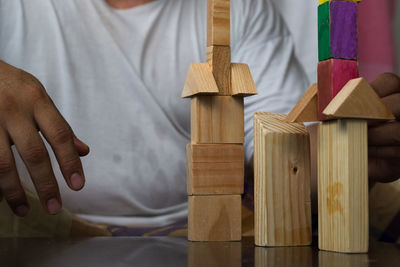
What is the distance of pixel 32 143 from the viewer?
2.60ft

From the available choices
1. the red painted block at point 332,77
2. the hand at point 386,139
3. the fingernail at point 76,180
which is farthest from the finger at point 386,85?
the fingernail at point 76,180

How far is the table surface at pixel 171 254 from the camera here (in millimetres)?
650

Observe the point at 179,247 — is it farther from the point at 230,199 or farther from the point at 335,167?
the point at 335,167

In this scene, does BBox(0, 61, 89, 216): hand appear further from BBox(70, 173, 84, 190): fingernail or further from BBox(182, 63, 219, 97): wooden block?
BBox(182, 63, 219, 97): wooden block

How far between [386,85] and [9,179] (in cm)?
67

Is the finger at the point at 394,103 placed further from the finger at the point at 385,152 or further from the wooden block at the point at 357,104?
the wooden block at the point at 357,104

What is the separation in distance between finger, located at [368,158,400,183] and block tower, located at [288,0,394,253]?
0.26 meters

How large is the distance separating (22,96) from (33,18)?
17.5 inches

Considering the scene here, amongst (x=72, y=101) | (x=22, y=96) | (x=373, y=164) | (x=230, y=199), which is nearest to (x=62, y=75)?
(x=72, y=101)

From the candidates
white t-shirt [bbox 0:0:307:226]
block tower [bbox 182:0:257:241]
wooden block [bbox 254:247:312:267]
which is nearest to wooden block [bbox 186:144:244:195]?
block tower [bbox 182:0:257:241]

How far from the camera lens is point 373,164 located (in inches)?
38.4

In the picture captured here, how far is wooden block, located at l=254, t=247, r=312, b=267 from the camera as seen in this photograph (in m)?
0.65

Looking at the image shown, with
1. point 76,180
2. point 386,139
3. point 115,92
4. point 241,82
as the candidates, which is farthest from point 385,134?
point 115,92

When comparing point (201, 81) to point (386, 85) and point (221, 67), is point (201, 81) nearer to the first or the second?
point (221, 67)
